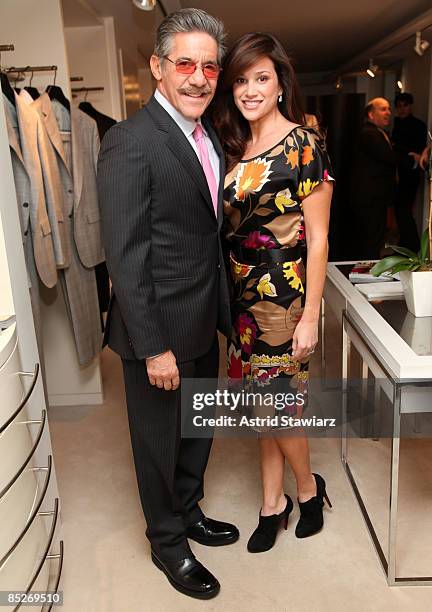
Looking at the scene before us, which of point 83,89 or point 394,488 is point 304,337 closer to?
point 394,488

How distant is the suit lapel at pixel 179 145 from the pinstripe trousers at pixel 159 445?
0.50 metres

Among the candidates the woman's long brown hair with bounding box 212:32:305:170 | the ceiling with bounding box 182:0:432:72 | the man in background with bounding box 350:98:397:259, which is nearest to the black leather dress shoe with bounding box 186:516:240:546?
the woman's long brown hair with bounding box 212:32:305:170

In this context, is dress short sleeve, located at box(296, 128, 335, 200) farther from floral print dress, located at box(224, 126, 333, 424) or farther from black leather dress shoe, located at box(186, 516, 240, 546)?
black leather dress shoe, located at box(186, 516, 240, 546)

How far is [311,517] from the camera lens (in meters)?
1.95

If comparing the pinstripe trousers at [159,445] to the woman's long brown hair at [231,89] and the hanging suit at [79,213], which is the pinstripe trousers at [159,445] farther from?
the hanging suit at [79,213]

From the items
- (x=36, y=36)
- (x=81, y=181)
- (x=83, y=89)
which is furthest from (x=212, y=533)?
(x=83, y=89)

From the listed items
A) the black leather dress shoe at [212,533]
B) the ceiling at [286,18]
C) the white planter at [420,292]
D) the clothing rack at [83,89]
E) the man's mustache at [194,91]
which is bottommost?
the black leather dress shoe at [212,533]

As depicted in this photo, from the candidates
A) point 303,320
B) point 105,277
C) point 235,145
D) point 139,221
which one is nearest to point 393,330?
point 303,320

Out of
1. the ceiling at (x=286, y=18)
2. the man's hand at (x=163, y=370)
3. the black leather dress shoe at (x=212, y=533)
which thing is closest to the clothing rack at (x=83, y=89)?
the ceiling at (x=286, y=18)

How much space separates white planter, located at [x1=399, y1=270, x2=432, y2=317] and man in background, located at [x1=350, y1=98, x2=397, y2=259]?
355cm

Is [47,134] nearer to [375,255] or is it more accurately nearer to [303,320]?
[303,320]

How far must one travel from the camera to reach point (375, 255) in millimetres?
5355

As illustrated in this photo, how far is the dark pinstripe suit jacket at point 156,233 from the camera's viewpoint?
143 centimetres

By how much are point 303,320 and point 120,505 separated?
100cm
